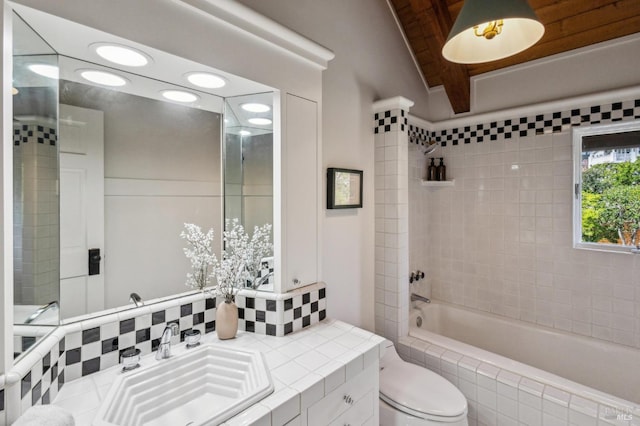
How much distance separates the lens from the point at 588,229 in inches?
88.5

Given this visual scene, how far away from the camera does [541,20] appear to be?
1.93m

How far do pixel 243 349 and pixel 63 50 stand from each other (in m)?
1.39

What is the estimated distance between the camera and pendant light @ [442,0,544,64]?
40.6 inches

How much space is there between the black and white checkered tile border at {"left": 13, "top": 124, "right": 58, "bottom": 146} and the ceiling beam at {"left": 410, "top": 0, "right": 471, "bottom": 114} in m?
2.31

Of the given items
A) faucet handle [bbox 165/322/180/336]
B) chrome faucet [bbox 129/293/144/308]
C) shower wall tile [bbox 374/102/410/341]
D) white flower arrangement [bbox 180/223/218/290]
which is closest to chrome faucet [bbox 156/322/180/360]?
faucet handle [bbox 165/322/180/336]

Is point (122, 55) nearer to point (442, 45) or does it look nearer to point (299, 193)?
point (299, 193)

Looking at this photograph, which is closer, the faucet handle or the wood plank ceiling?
the faucet handle

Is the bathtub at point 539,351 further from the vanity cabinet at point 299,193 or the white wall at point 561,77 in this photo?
the white wall at point 561,77

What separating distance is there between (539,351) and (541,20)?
94.5 inches

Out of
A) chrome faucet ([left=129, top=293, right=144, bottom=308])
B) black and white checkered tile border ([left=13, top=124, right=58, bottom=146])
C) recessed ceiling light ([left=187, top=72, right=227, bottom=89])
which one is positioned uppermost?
recessed ceiling light ([left=187, top=72, right=227, bottom=89])

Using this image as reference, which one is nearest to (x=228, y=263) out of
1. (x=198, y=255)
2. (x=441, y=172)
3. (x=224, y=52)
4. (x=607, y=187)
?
(x=198, y=255)

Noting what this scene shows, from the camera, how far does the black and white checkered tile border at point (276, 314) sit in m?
1.51

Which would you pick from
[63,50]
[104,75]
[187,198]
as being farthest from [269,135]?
[63,50]

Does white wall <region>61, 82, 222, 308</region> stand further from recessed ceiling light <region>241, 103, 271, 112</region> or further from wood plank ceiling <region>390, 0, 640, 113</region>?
wood plank ceiling <region>390, 0, 640, 113</region>
